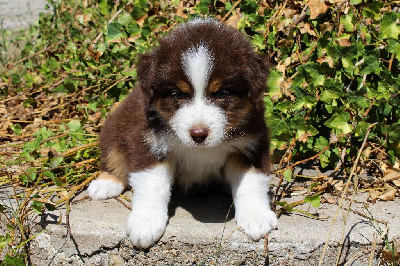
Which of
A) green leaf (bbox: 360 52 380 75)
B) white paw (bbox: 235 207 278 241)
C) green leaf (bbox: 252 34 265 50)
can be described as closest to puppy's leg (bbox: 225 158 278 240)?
white paw (bbox: 235 207 278 241)

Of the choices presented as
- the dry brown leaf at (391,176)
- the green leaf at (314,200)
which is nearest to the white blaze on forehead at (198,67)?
the green leaf at (314,200)

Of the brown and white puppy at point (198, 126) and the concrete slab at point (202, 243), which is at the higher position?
the brown and white puppy at point (198, 126)

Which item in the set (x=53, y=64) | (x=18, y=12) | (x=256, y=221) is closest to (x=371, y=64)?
(x=256, y=221)

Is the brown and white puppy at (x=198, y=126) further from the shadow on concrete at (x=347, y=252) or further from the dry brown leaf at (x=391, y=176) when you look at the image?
the dry brown leaf at (x=391, y=176)

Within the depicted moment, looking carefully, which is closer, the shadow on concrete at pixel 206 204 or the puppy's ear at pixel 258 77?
the puppy's ear at pixel 258 77

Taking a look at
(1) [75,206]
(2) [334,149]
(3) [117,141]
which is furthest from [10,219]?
→ (2) [334,149]

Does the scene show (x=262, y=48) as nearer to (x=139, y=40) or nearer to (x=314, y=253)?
(x=139, y=40)
